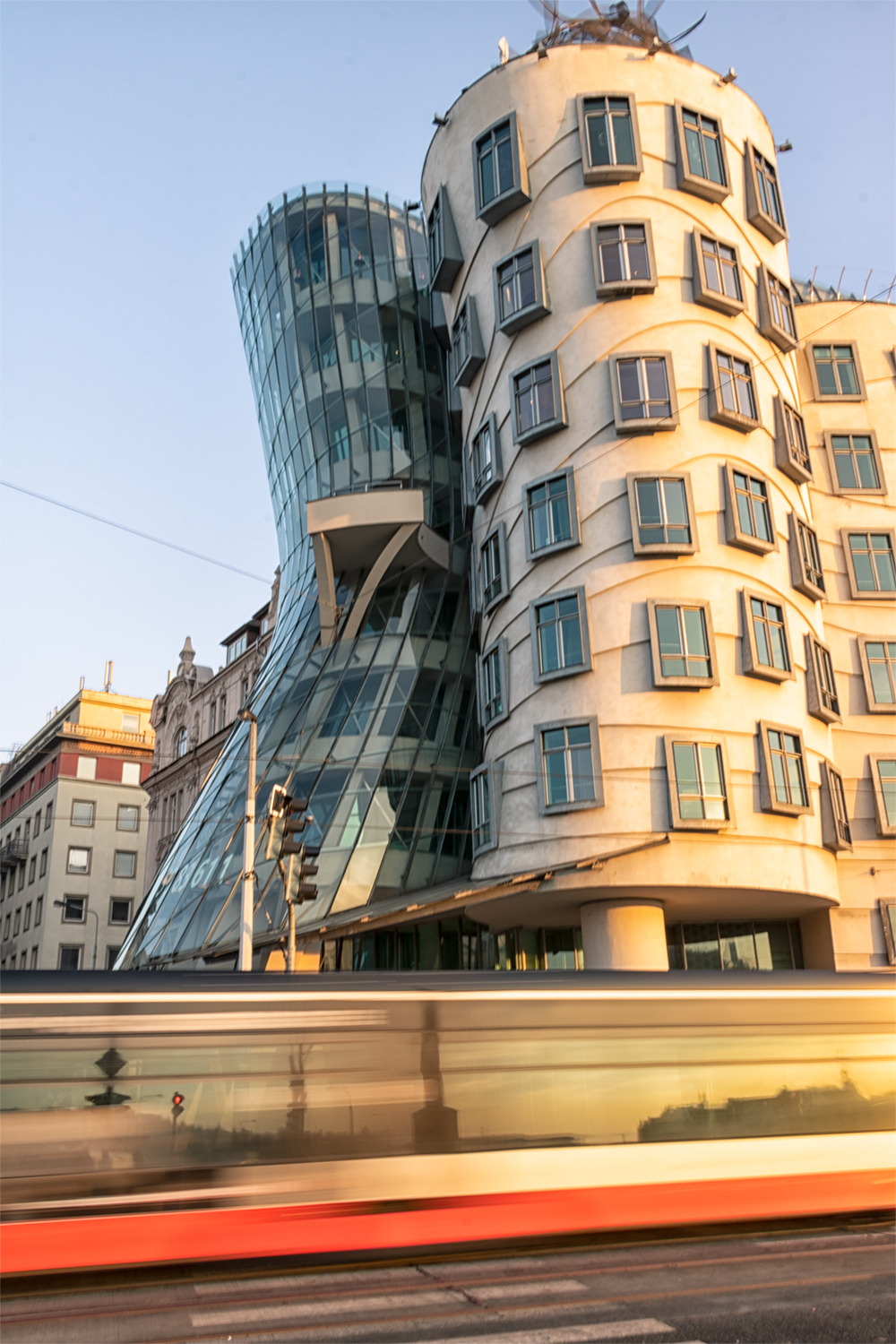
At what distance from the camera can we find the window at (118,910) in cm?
7938

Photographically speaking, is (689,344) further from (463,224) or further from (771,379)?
(463,224)

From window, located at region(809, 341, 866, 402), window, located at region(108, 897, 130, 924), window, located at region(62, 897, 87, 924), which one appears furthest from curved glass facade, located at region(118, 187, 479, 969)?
window, located at region(108, 897, 130, 924)

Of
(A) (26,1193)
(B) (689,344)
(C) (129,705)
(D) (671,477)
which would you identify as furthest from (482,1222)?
(C) (129,705)

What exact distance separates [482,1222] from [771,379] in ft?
86.9

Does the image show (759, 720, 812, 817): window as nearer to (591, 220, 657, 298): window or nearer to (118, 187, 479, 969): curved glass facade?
(118, 187, 479, 969): curved glass facade

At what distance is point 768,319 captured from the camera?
31734 mm

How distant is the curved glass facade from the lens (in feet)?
114

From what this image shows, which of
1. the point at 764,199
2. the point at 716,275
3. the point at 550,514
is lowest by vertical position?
the point at 550,514

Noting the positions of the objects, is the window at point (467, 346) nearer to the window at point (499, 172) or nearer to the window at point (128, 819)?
the window at point (499, 172)

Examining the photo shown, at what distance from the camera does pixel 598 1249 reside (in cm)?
1120

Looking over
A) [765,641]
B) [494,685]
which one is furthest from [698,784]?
[494,685]

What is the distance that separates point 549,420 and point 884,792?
13.9 meters

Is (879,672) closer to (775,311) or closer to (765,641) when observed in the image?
(765,641)

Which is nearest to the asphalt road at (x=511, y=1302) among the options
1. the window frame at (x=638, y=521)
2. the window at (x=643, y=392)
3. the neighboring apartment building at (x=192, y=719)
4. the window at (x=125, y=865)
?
the window frame at (x=638, y=521)
